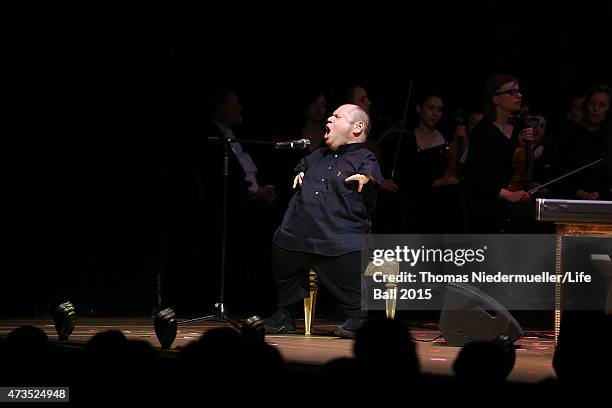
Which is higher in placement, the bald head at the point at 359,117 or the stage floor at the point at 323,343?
the bald head at the point at 359,117

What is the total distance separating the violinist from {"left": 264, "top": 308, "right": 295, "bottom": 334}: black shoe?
1802 millimetres

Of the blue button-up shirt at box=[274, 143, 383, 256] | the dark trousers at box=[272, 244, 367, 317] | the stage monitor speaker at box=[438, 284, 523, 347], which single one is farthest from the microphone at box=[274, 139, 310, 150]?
the stage monitor speaker at box=[438, 284, 523, 347]

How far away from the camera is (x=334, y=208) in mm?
6973

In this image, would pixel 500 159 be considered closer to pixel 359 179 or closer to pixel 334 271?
pixel 359 179

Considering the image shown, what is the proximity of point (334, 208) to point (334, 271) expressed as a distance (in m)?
0.38

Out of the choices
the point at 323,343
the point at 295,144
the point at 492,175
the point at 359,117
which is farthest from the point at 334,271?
the point at 492,175

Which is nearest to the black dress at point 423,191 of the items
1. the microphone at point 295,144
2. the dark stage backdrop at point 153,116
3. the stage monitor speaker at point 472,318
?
the dark stage backdrop at point 153,116

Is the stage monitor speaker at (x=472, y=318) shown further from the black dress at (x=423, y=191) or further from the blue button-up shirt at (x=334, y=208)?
the black dress at (x=423, y=191)

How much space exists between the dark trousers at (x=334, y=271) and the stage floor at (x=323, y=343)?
24 centimetres

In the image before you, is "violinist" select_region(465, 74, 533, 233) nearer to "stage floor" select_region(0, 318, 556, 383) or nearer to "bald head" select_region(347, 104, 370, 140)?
"stage floor" select_region(0, 318, 556, 383)

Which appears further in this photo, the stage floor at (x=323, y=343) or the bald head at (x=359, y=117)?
the bald head at (x=359, y=117)

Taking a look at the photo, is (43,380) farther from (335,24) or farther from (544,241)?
(335,24)

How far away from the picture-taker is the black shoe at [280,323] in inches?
282

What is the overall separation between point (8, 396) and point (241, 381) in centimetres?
70
